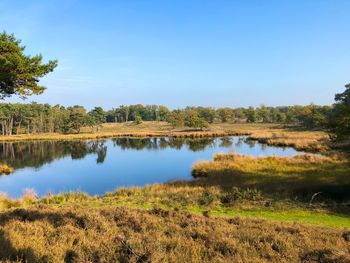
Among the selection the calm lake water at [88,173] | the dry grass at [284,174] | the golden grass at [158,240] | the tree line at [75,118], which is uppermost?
the tree line at [75,118]

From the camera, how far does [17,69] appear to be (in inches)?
609

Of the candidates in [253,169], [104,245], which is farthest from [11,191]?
[104,245]

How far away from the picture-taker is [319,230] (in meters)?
9.70

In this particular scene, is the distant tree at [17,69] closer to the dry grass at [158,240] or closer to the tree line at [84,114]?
the tree line at [84,114]

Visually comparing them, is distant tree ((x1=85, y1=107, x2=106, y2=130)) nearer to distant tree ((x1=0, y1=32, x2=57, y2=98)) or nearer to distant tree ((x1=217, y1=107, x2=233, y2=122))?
distant tree ((x1=217, y1=107, x2=233, y2=122))

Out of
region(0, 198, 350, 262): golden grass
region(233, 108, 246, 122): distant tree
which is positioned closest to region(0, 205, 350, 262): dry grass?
region(0, 198, 350, 262): golden grass

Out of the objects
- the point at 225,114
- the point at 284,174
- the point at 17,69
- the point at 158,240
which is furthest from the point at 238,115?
the point at 158,240

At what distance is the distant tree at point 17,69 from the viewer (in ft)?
49.7

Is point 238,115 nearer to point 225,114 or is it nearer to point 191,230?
Answer: point 225,114

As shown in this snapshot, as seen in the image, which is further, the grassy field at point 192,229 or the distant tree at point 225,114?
the distant tree at point 225,114

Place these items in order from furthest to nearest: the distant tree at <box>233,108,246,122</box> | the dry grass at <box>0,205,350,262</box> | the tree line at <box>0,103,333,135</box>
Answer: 1. the distant tree at <box>233,108,246,122</box>
2. the tree line at <box>0,103,333,135</box>
3. the dry grass at <box>0,205,350,262</box>

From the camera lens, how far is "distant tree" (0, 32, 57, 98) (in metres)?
15.1

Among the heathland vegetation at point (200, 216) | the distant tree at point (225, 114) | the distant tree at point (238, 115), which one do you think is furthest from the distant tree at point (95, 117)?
the heathland vegetation at point (200, 216)

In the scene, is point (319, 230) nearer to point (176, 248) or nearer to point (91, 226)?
point (176, 248)
